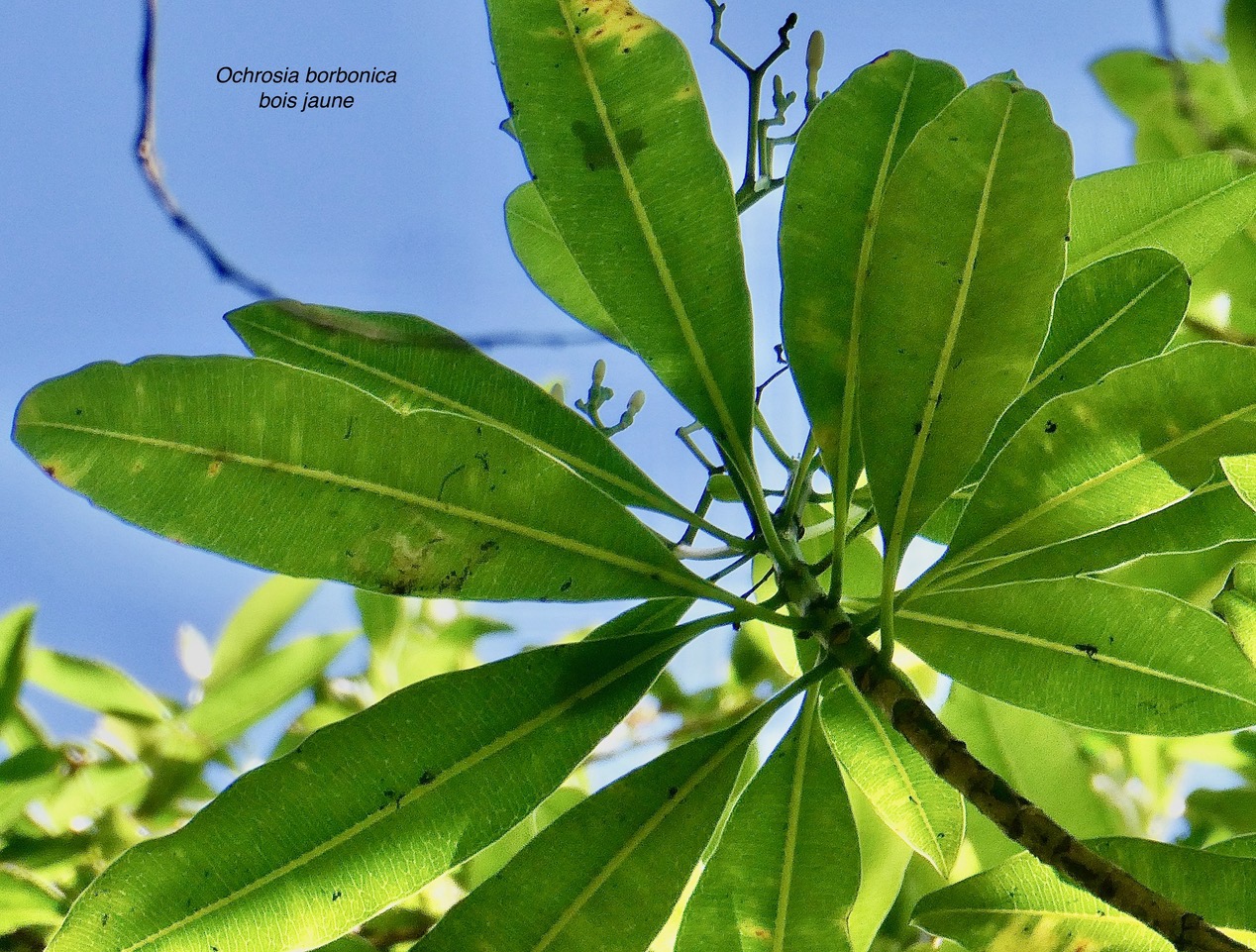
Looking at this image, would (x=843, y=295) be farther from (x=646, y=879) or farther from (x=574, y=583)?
(x=646, y=879)

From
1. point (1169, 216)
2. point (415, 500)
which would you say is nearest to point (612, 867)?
point (415, 500)

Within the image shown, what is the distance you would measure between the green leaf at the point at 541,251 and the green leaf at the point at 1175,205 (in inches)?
19.9

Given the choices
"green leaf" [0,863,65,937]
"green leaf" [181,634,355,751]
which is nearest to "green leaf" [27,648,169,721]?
"green leaf" [181,634,355,751]

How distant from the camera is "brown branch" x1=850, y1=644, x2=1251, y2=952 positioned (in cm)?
54

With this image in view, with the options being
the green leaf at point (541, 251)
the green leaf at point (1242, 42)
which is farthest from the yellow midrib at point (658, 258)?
the green leaf at point (1242, 42)

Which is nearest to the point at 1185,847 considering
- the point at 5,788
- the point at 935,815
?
the point at 935,815

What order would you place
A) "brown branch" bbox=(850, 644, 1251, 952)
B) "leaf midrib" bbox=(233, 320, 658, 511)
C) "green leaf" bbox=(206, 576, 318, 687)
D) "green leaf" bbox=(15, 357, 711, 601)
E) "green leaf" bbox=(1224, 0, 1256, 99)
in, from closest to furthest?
1. "brown branch" bbox=(850, 644, 1251, 952)
2. "green leaf" bbox=(15, 357, 711, 601)
3. "leaf midrib" bbox=(233, 320, 658, 511)
4. "green leaf" bbox=(1224, 0, 1256, 99)
5. "green leaf" bbox=(206, 576, 318, 687)

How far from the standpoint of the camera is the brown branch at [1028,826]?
21.4 inches

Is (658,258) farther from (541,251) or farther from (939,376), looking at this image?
(541,251)

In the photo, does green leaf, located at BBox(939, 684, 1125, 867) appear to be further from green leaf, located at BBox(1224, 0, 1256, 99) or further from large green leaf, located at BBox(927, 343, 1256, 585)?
green leaf, located at BBox(1224, 0, 1256, 99)

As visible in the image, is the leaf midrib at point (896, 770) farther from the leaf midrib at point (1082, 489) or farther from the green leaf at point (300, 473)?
the green leaf at point (300, 473)

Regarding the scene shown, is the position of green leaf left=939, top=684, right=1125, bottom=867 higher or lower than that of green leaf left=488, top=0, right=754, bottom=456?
lower

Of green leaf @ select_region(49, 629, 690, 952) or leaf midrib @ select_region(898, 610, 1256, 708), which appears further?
leaf midrib @ select_region(898, 610, 1256, 708)

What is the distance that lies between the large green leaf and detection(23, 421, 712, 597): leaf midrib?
0.20 m
